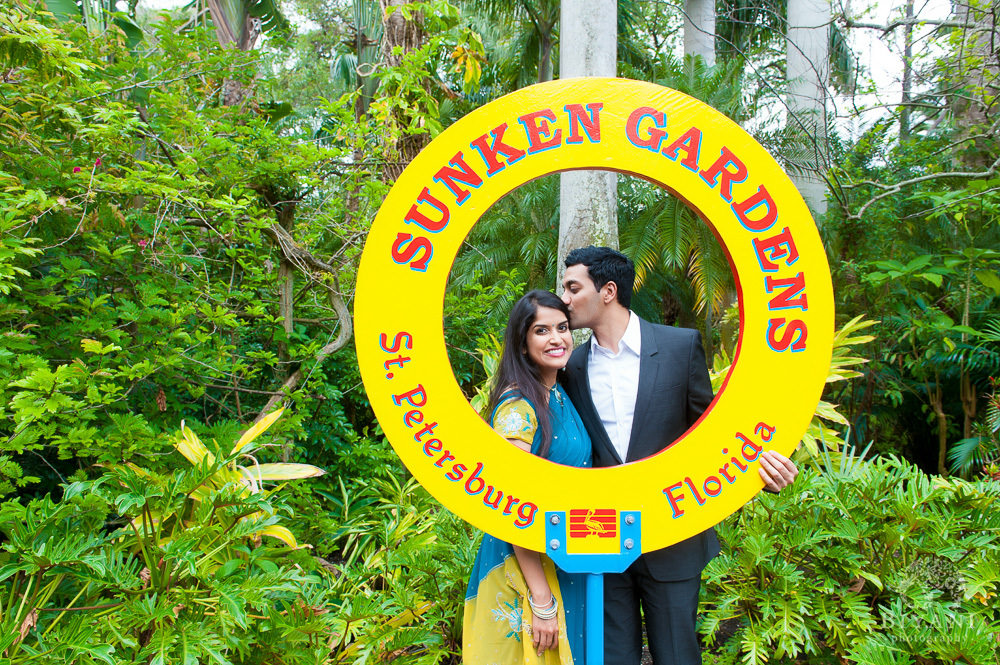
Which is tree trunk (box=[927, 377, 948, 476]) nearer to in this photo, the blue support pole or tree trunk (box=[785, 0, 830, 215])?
tree trunk (box=[785, 0, 830, 215])

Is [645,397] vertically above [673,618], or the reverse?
[645,397]

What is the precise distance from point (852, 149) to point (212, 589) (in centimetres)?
739

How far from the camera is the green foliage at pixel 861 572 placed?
2.49m

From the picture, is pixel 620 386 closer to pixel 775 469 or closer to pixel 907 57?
pixel 775 469

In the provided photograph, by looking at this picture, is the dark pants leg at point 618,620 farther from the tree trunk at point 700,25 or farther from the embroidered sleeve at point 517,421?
the tree trunk at point 700,25

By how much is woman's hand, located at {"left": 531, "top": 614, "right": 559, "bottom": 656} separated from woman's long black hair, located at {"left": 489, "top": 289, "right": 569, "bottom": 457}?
476mm

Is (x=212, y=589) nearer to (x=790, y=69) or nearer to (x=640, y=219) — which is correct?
(x=640, y=219)

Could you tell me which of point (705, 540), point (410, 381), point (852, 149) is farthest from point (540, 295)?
point (852, 149)

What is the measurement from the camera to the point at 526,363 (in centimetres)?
176

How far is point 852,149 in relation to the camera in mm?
6895

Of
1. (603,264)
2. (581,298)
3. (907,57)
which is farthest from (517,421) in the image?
(907,57)

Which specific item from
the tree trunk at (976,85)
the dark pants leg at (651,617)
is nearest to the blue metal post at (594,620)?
the dark pants leg at (651,617)

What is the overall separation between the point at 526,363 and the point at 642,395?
14.7 inches

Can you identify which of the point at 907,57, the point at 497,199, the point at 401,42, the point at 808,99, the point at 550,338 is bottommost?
the point at 550,338
